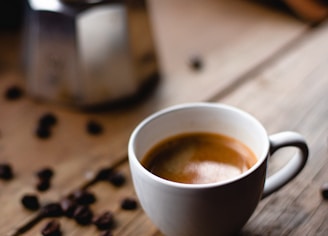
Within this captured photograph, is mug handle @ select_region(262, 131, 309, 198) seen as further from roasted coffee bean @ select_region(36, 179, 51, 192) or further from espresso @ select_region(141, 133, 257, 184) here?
roasted coffee bean @ select_region(36, 179, 51, 192)

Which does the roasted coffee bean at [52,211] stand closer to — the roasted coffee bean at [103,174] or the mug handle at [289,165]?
the roasted coffee bean at [103,174]

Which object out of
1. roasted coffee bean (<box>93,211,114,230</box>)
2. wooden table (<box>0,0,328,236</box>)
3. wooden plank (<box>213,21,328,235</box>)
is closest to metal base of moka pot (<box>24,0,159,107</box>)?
wooden table (<box>0,0,328,236</box>)

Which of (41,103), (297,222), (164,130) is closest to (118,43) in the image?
(41,103)

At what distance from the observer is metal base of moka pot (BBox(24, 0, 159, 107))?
0.84 metres

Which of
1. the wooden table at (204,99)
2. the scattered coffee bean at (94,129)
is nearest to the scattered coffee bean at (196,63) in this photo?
the wooden table at (204,99)

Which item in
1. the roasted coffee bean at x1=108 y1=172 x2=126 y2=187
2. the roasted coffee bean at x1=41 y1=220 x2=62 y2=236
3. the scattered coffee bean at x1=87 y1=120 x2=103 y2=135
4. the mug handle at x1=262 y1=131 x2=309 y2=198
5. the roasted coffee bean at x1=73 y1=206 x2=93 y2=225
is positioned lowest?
the roasted coffee bean at x1=41 y1=220 x2=62 y2=236

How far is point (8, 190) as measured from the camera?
73 centimetres

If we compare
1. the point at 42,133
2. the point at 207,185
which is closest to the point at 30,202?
the point at 42,133

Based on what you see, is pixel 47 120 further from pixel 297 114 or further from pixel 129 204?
pixel 297 114

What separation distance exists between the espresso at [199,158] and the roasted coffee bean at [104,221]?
0.30 feet

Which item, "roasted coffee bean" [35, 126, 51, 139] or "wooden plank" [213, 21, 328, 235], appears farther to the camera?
"roasted coffee bean" [35, 126, 51, 139]

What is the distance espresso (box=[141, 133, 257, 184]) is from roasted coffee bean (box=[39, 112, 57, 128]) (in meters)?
0.27

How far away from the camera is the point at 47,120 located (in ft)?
2.80

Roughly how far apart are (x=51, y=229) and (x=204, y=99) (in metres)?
0.34
